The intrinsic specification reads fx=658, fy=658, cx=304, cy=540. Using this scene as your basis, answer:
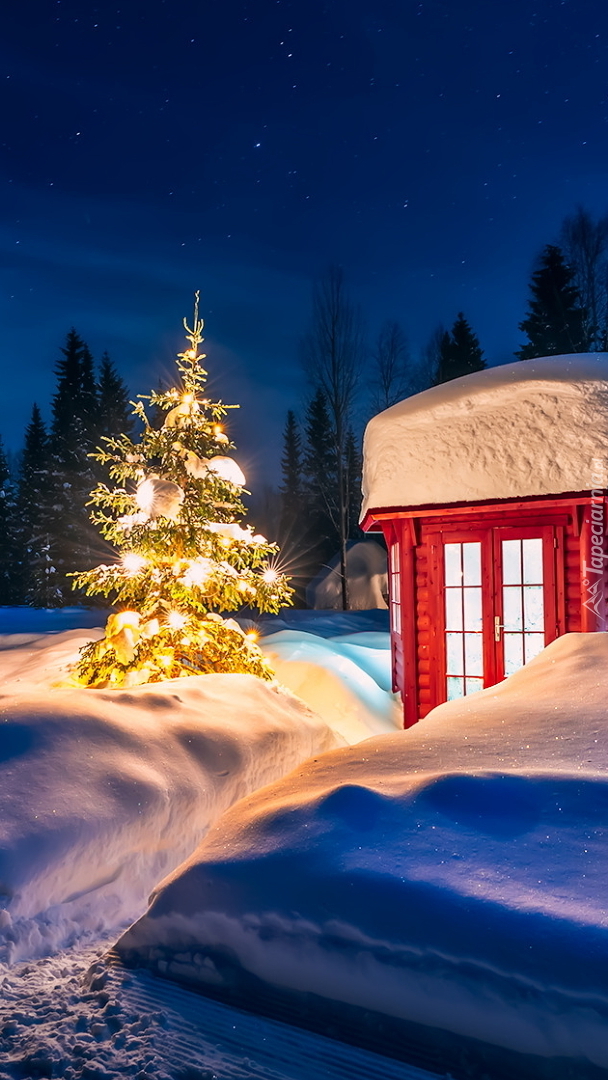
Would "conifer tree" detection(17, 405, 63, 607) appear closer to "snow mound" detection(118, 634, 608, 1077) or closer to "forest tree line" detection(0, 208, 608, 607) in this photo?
"forest tree line" detection(0, 208, 608, 607)

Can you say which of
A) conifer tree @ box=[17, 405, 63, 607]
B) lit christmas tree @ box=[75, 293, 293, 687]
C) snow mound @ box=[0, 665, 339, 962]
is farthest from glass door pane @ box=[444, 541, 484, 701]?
conifer tree @ box=[17, 405, 63, 607]

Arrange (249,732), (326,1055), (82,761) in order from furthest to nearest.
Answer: (249,732) < (82,761) < (326,1055)

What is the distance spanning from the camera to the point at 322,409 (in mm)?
24453

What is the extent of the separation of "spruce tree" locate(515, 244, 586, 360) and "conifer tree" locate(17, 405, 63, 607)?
62.2 ft

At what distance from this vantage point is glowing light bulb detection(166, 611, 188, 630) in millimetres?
6670

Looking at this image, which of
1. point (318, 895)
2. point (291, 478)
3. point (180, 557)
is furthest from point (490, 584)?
point (291, 478)

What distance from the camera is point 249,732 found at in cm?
492

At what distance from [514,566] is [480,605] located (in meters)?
0.64

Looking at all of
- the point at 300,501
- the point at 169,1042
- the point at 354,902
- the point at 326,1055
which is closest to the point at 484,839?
the point at 354,902

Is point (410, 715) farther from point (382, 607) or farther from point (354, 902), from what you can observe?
point (382, 607)

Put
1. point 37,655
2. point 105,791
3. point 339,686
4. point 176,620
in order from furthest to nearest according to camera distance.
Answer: point 37,655, point 339,686, point 176,620, point 105,791

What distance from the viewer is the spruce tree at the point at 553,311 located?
22.2m

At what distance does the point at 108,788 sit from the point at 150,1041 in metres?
1.66

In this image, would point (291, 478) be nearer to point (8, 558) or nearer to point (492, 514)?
point (8, 558)
